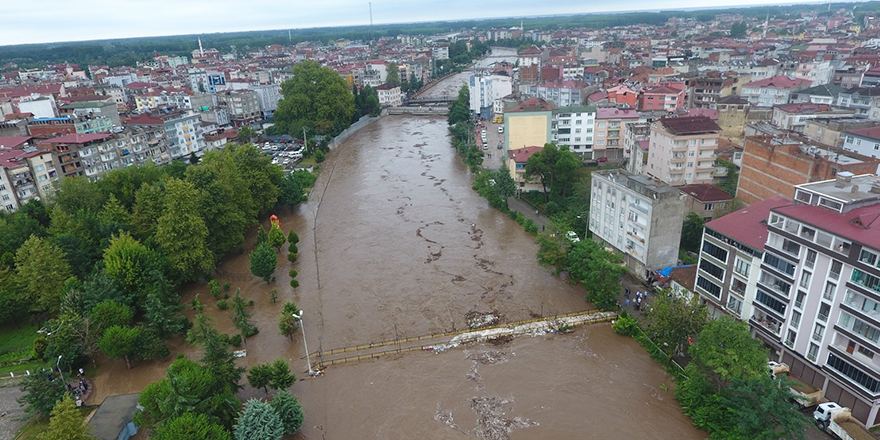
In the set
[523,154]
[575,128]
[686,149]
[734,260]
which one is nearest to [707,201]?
[686,149]

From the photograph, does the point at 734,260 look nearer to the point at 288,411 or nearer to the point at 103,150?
the point at 288,411

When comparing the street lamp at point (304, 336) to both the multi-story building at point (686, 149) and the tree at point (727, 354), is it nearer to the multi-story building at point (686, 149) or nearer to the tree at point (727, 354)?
the tree at point (727, 354)

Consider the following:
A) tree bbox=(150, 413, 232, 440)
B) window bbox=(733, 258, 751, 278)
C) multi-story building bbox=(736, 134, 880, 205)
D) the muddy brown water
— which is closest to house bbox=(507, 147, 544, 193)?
the muddy brown water

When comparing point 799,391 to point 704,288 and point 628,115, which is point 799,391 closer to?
point 704,288

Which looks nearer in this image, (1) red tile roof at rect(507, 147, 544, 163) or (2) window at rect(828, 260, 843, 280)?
(2) window at rect(828, 260, 843, 280)

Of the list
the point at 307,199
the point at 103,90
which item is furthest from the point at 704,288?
the point at 103,90

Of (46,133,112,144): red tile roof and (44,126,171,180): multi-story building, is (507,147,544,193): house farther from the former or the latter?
(46,133,112,144): red tile roof
